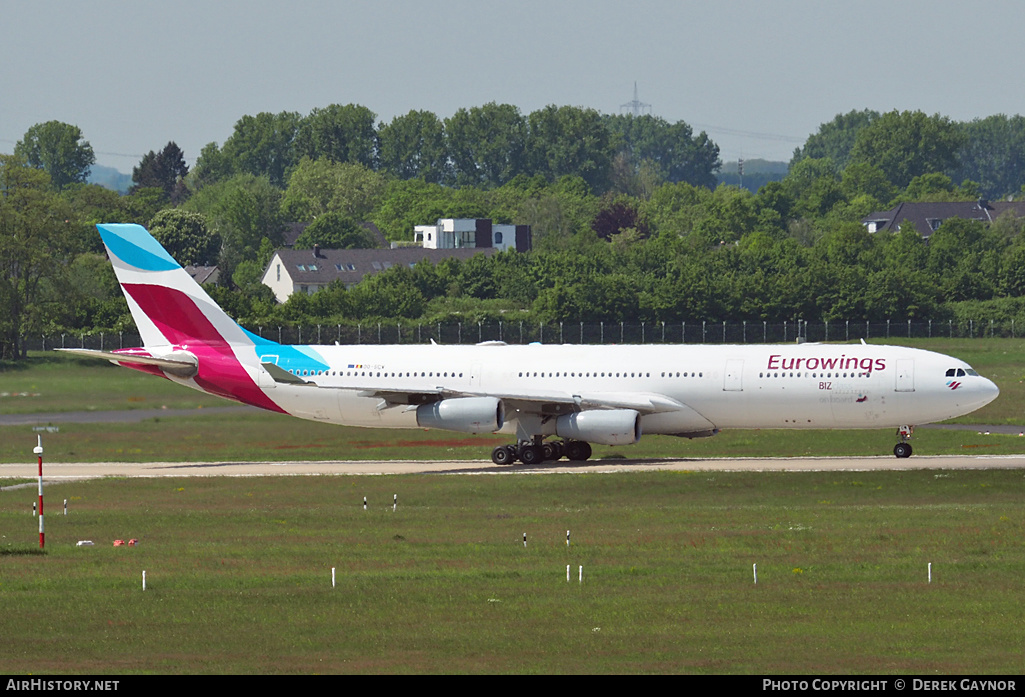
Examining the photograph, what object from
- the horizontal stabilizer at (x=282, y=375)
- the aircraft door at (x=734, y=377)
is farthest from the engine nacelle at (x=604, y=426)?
the horizontal stabilizer at (x=282, y=375)

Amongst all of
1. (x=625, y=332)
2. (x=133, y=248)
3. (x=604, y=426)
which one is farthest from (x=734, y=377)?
(x=625, y=332)

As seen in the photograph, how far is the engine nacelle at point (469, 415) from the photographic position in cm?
5338

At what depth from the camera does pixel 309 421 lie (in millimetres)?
59719

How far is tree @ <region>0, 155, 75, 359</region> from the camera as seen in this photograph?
4000 inches

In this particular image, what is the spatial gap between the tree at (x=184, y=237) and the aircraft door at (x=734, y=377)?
437 ft

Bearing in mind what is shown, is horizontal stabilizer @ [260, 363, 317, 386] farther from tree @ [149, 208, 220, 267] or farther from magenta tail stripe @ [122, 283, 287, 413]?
tree @ [149, 208, 220, 267]

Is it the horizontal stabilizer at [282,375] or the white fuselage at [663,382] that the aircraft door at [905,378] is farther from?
the horizontal stabilizer at [282,375]

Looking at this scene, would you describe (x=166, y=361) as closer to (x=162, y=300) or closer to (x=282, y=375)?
(x=162, y=300)

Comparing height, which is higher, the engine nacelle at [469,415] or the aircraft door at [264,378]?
the aircraft door at [264,378]

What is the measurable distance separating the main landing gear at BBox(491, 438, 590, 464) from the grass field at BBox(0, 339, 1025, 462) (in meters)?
2.45

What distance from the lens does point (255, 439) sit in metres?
57.9

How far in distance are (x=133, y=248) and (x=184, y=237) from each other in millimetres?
125073

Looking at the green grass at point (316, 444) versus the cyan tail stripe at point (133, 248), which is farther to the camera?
the green grass at point (316, 444)

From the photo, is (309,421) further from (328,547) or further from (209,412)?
(328,547)
